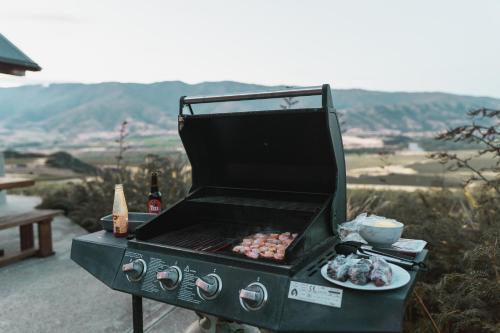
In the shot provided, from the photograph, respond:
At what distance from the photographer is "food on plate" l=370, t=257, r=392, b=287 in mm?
1519

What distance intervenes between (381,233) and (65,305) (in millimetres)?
3021

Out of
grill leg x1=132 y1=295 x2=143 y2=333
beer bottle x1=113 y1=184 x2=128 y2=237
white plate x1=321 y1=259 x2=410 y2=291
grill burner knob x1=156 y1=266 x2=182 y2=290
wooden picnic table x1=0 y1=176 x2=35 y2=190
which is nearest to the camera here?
white plate x1=321 y1=259 x2=410 y2=291

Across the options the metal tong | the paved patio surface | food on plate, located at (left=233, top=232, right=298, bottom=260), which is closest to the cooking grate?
food on plate, located at (left=233, top=232, right=298, bottom=260)

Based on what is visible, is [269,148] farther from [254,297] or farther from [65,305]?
[65,305]

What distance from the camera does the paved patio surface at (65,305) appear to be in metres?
3.34

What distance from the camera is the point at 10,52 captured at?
15.8ft

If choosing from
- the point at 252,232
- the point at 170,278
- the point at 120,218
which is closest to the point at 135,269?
the point at 170,278

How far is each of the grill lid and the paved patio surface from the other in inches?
58.0

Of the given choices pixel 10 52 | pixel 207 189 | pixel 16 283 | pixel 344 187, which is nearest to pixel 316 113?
pixel 344 187

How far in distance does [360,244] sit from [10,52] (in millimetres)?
4691

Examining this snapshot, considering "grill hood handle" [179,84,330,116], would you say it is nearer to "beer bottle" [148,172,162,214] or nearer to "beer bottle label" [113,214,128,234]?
"beer bottle" [148,172,162,214]

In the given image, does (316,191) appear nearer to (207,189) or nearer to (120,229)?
(207,189)

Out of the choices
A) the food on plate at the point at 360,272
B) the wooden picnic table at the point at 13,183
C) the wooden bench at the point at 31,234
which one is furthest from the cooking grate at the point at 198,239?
the wooden picnic table at the point at 13,183

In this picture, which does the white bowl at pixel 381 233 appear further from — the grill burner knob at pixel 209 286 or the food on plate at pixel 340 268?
the grill burner knob at pixel 209 286
